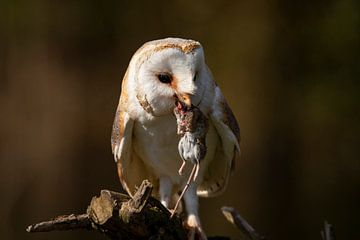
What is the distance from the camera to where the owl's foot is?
2.41m

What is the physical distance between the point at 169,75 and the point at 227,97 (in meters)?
2.75

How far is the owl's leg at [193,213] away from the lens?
2438 millimetres

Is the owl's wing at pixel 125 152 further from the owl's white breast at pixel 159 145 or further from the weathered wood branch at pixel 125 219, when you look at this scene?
the weathered wood branch at pixel 125 219

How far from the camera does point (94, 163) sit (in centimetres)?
502

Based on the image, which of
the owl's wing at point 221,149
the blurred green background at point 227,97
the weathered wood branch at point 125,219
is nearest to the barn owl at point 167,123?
the owl's wing at point 221,149

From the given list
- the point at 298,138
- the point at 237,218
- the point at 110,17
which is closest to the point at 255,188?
the point at 298,138

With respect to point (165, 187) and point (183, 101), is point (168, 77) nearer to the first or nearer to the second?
point (183, 101)

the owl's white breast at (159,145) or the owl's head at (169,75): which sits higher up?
the owl's head at (169,75)

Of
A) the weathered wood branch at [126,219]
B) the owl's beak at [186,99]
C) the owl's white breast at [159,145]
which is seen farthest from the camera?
the owl's white breast at [159,145]

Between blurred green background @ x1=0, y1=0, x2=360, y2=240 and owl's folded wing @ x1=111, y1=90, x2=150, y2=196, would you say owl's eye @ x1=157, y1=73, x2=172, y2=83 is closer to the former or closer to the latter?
owl's folded wing @ x1=111, y1=90, x2=150, y2=196

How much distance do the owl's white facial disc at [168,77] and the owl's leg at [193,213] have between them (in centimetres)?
34

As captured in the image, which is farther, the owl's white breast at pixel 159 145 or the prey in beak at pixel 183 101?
the owl's white breast at pixel 159 145

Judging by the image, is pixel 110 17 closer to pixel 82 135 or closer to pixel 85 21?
pixel 85 21

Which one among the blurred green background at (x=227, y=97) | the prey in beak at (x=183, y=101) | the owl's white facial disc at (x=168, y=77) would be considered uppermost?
the owl's white facial disc at (x=168, y=77)
